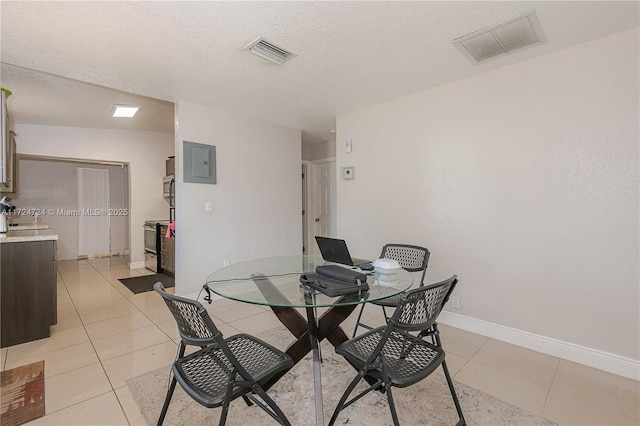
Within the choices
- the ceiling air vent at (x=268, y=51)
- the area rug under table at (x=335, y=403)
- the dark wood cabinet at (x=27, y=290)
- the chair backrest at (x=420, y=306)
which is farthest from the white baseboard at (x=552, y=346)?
the dark wood cabinet at (x=27, y=290)

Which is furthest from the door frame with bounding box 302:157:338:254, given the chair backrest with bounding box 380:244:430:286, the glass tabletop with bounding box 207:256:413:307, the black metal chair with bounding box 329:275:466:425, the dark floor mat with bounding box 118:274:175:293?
the black metal chair with bounding box 329:275:466:425

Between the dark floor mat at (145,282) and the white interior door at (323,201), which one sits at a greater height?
the white interior door at (323,201)

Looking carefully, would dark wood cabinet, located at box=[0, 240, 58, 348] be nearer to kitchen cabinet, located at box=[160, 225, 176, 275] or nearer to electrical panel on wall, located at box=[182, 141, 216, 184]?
electrical panel on wall, located at box=[182, 141, 216, 184]

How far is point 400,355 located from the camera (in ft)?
5.20

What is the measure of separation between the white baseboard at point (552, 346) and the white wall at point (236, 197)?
2645 millimetres

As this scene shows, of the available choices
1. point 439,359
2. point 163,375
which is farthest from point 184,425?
point 439,359

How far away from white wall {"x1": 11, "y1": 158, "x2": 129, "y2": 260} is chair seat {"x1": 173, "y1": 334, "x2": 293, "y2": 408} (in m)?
6.14

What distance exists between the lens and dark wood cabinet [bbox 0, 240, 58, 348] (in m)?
2.52

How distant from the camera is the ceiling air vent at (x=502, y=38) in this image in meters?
2.02

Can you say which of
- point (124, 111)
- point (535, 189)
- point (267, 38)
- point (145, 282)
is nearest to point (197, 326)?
point (267, 38)

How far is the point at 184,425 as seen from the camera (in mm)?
1602

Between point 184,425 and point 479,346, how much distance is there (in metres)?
2.31

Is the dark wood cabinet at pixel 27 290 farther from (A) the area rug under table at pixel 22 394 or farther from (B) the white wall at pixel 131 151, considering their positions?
(B) the white wall at pixel 131 151

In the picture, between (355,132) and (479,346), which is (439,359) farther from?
(355,132)
